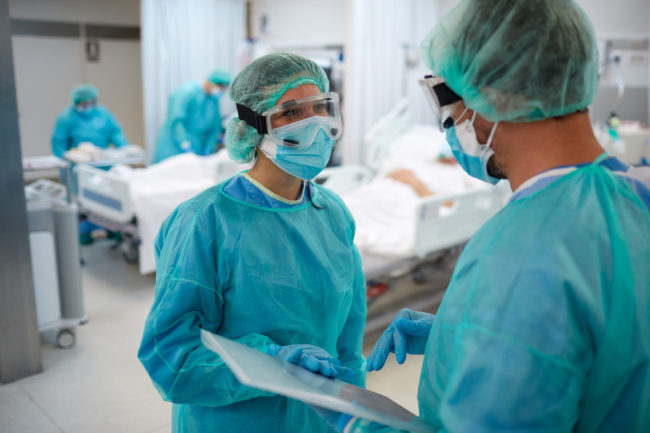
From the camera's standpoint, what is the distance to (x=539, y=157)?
0.92 metres

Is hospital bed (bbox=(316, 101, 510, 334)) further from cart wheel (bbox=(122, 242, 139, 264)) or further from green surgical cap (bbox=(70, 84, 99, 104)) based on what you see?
green surgical cap (bbox=(70, 84, 99, 104))

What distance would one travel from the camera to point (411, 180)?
14.5ft

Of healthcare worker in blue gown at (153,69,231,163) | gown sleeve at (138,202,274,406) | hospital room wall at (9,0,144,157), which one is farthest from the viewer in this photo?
hospital room wall at (9,0,144,157)

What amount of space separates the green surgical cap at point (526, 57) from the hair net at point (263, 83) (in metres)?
0.64

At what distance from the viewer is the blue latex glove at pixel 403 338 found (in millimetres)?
1307

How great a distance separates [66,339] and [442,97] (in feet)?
10.2

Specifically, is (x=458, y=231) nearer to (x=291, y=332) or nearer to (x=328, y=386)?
(x=291, y=332)

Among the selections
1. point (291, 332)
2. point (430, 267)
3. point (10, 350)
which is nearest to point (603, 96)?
point (430, 267)

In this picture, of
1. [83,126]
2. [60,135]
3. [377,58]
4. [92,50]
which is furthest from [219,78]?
[92,50]

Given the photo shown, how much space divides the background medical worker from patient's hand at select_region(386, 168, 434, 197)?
313 cm

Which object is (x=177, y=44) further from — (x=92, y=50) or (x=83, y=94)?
(x=83, y=94)

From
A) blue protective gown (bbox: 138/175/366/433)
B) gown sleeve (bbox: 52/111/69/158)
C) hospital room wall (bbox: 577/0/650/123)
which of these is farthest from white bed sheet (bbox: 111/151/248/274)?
hospital room wall (bbox: 577/0/650/123)

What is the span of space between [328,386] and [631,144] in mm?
4102

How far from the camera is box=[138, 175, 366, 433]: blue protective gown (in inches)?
50.9
